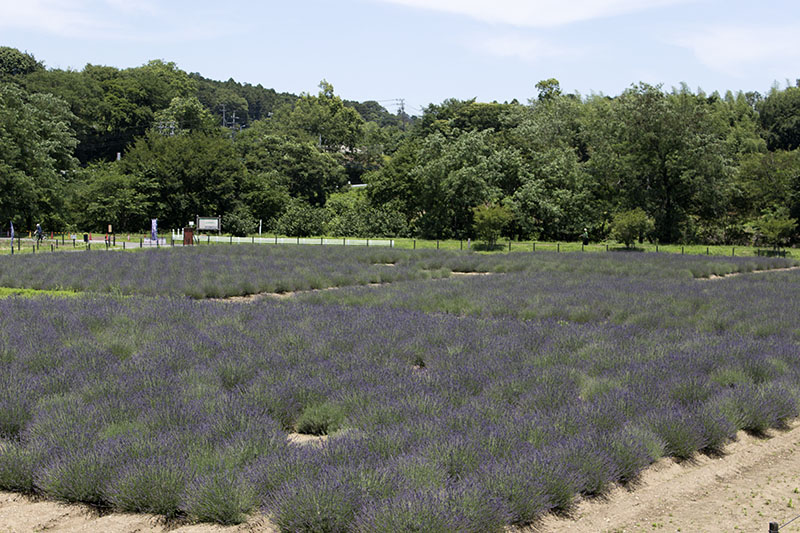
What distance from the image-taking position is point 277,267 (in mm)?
28141

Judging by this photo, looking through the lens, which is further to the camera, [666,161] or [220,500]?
[666,161]

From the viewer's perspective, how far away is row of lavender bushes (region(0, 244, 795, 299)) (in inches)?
894

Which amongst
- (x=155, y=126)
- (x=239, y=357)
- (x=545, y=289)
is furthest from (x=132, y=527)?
(x=155, y=126)

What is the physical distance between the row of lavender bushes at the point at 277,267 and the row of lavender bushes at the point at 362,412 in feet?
29.2

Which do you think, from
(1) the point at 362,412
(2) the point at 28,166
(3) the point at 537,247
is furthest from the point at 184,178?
(1) the point at 362,412

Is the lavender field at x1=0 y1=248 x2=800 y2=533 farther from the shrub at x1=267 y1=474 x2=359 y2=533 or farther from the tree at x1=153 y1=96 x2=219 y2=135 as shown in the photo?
the tree at x1=153 y1=96 x2=219 y2=135

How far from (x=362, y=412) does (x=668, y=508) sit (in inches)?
137

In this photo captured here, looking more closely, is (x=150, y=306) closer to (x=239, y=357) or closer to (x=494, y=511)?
(x=239, y=357)

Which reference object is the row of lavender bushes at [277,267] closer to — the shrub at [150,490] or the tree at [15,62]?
the shrub at [150,490]

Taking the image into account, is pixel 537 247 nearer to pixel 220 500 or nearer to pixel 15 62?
pixel 220 500

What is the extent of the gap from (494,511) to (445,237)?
52.5 metres

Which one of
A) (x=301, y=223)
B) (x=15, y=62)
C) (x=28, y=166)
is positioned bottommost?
(x=301, y=223)

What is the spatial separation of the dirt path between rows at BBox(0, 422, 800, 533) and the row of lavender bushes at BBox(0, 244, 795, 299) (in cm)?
1554

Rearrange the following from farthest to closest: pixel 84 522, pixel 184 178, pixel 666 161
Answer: pixel 184 178
pixel 666 161
pixel 84 522
